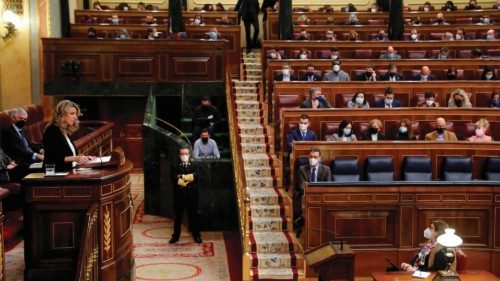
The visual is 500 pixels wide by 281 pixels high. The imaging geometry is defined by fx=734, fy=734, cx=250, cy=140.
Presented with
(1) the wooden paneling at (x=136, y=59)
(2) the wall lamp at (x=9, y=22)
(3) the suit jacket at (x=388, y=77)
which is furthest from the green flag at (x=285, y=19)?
(2) the wall lamp at (x=9, y=22)

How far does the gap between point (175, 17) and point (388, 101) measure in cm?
533

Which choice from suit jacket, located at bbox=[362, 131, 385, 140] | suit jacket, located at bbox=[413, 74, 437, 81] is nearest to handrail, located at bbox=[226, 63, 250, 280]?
suit jacket, located at bbox=[362, 131, 385, 140]

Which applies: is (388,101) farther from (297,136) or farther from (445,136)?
(297,136)

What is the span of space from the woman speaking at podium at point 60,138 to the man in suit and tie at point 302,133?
11.9 ft

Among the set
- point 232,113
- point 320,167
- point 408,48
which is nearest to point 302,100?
point 232,113

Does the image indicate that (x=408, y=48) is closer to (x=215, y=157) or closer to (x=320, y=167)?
(x=215, y=157)

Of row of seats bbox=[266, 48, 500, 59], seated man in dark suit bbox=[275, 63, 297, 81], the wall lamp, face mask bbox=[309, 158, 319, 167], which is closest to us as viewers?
face mask bbox=[309, 158, 319, 167]

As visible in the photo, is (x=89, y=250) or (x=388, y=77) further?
(x=388, y=77)

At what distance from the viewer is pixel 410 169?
26.2 ft

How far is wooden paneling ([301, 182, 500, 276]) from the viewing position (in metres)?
7.25

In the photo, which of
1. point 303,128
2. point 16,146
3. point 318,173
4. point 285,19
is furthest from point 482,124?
point 16,146

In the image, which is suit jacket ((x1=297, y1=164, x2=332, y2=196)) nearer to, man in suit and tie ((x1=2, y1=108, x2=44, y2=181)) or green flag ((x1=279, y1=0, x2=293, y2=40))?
man in suit and tie ((x1=2, y1=108, x2=44, y2=181))

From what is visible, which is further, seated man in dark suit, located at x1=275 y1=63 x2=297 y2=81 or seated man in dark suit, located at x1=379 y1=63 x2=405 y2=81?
seated man in dark suit, located at x1=379 y1=63 x2=405 y2=81

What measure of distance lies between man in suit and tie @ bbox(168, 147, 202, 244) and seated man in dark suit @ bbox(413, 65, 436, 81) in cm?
417
